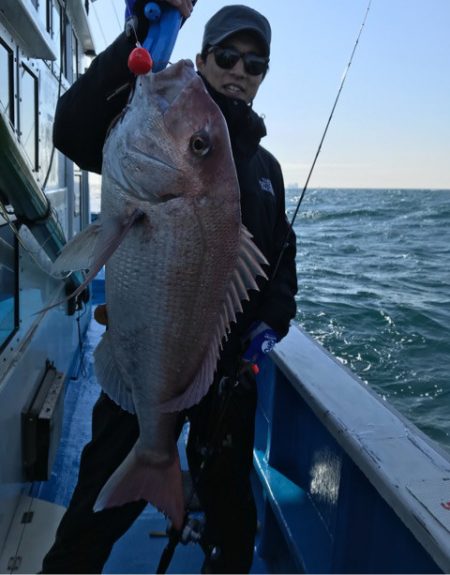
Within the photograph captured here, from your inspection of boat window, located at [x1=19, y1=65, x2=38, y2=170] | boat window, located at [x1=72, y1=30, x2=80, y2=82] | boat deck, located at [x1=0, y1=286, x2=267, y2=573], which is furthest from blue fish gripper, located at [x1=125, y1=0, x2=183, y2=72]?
boat window, located at [x1=72, y1=30, x2=80, y2=82]

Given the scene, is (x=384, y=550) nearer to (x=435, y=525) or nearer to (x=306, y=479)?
(x=435, y=525)

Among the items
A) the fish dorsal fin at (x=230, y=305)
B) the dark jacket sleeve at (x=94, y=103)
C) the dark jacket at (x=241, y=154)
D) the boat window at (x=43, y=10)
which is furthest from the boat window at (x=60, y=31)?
the fish dorsal fin at (x=230, y=305)

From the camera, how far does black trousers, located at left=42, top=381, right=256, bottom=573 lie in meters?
1.91

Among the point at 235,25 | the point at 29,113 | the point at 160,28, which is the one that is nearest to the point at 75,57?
the point at 29,113

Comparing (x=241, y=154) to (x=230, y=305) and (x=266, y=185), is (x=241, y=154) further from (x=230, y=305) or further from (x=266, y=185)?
(x=230, y=305)

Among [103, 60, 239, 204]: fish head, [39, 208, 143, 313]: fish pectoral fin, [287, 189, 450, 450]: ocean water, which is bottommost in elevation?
[287, 189, 450, 450]: ocean water

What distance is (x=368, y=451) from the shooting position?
6.29ft

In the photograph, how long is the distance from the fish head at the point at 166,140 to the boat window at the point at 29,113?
7.09 feet

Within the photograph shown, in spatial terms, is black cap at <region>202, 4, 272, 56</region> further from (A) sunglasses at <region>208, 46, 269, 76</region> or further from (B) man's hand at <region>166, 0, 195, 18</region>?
(B) man's hand at <region>166, 0, 195, 18</region>

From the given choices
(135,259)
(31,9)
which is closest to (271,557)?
(135,259)

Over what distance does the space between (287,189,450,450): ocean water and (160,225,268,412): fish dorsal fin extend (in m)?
4.92

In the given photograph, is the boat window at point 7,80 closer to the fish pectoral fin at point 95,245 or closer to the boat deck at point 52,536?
the fish pectoral fin at point 95,245

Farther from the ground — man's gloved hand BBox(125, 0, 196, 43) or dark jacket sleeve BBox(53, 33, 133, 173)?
man's gloved hand BBox(125, 0, 196, 43)

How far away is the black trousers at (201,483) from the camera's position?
1.91 m
